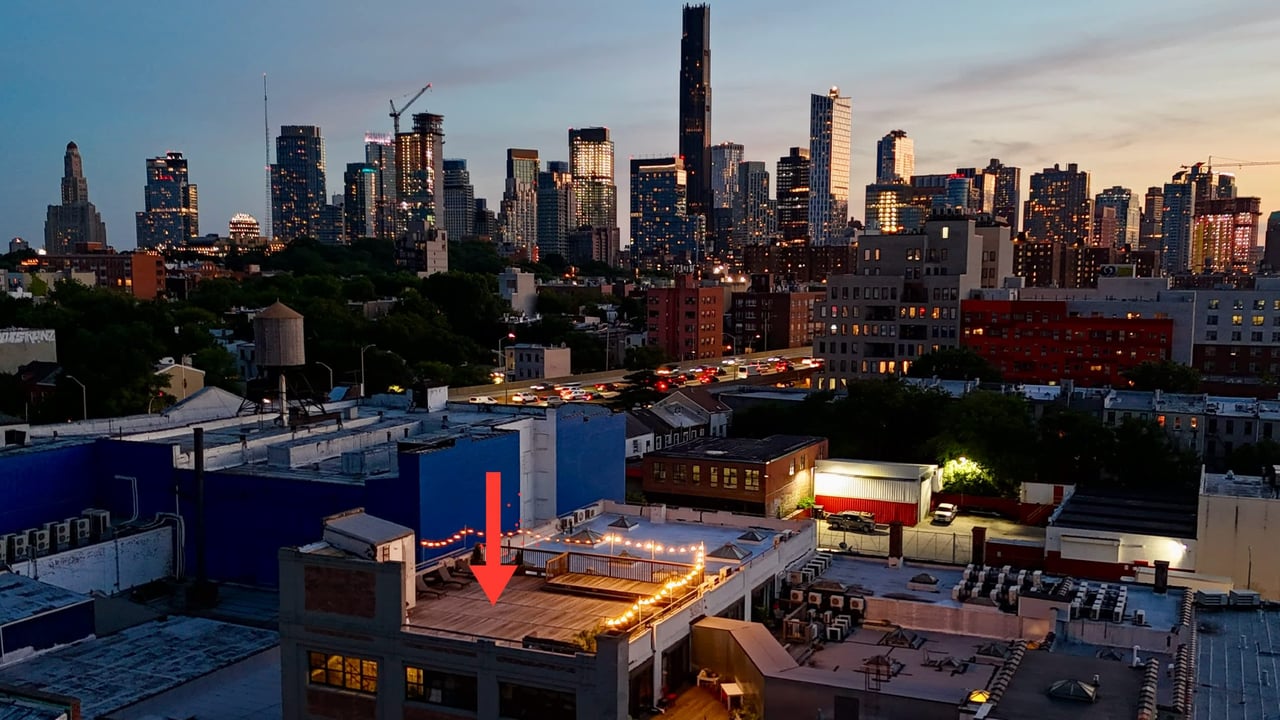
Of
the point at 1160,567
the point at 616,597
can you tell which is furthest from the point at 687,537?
the point at 1160,567

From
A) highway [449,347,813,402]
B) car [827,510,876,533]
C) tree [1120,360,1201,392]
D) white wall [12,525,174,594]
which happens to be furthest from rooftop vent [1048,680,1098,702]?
tree [1120,360,1201,392]

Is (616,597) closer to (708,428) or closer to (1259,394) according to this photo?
(708,428)

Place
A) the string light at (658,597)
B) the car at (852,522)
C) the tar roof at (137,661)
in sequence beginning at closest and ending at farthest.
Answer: the string light at (658,597) < the tar roof at (137,661) < the car at (852,522)

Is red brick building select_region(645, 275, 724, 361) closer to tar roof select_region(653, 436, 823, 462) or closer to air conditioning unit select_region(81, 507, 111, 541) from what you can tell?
tar roof select_region(653, 436, 823, 462)

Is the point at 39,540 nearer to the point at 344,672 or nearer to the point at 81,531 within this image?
the point at 81,531

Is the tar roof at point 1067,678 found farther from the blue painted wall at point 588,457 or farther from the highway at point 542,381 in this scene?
the highway at point 542,381

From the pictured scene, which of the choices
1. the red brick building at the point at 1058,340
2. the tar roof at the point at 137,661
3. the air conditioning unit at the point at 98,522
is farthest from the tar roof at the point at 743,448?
the red brick building at the point at 1058,340
